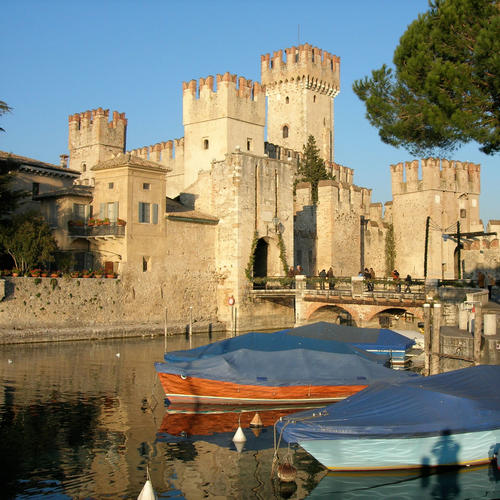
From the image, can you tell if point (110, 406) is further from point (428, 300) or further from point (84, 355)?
point (428, 300)

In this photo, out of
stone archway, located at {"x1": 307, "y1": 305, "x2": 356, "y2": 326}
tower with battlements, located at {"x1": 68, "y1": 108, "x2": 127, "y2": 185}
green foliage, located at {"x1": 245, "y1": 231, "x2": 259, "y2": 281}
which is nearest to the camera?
stone archway, located at {"x1": 307, "y1": 305, "x2": 356, "y2": 326}

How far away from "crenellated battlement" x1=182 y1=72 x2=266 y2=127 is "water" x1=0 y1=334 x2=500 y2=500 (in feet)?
Answer: 73.8

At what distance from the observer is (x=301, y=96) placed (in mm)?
56406

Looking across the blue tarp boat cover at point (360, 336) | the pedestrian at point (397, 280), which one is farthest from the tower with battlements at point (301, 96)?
the blue tarp boat cover at point (360, 336)

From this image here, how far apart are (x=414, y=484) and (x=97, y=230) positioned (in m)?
21.5

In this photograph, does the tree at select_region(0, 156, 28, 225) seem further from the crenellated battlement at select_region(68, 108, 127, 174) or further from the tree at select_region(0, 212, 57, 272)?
the crenellated battlement at select_region(68, 108, 127, 174)

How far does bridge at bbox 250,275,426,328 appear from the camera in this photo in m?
27.0

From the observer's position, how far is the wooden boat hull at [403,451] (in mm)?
11038

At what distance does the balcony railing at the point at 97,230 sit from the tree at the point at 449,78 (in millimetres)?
14173

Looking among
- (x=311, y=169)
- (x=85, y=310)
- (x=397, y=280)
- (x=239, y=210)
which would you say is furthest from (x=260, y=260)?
(x=311, y=169)

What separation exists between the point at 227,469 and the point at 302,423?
1.79m

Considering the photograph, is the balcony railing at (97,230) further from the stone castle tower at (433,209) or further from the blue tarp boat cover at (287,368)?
the stone castle tower at (433,209)

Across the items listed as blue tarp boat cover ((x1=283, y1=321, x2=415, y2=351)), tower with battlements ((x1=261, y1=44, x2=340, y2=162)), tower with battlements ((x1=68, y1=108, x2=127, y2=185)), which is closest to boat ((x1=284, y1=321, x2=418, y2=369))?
blue tarp boat cover ((x1=283, y1=321, x2=415, y2=351))

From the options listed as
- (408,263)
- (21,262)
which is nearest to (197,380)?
(21,262)
